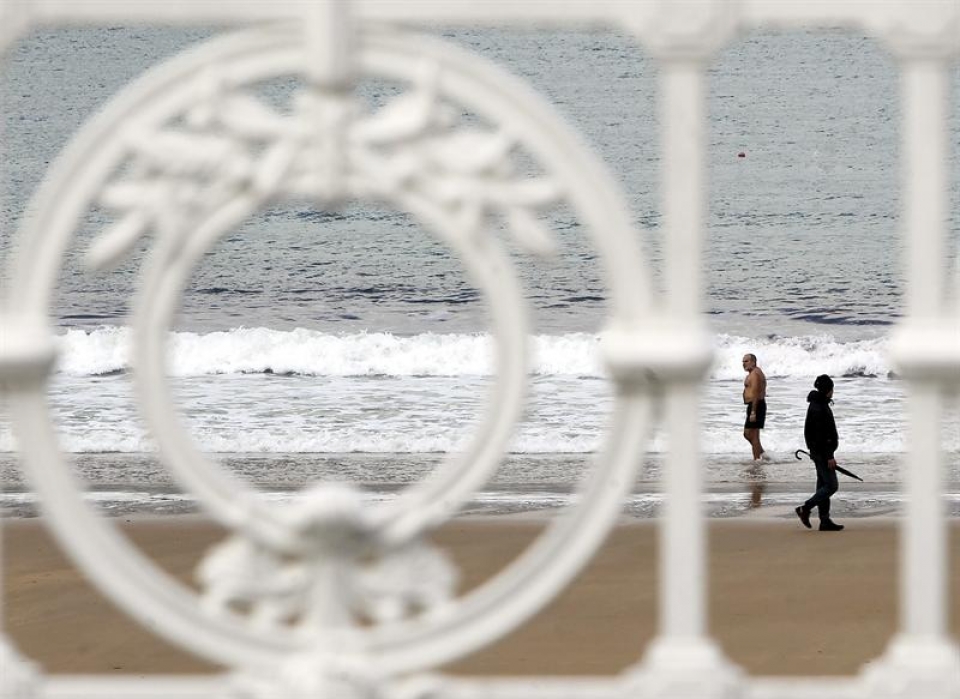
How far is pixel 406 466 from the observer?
639 inches

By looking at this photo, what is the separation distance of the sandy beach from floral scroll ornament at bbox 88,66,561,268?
19.3 ft

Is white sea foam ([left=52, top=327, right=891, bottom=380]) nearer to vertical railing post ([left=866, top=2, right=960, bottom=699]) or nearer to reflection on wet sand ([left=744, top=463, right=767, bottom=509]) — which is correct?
reflection on wet sand ([left=744, top=463, right=767, bottom=509])

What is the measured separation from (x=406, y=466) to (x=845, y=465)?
4033 millimetres

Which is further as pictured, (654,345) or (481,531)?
(481,531)

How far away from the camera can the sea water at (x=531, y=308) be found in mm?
16234

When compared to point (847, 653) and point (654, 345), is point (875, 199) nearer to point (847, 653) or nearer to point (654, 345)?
point (847, 653)

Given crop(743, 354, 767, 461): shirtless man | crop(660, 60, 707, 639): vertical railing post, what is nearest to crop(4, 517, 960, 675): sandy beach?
crop(743, 354, 767, 461): shirtless man

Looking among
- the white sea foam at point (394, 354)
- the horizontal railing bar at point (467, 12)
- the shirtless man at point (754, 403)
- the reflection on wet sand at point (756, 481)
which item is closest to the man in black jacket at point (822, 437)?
the reflection on wet sand at point (756, 481)

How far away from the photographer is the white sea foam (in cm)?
2402

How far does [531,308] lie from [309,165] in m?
27.5

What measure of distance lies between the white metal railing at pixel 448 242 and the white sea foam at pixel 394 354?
19.2 metres

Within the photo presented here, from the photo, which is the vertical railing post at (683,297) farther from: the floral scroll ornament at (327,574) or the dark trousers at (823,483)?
the dark trousers at (823,483)

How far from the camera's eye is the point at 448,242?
307cm

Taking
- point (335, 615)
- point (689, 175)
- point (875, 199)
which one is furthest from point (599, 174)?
point (875, 199)
